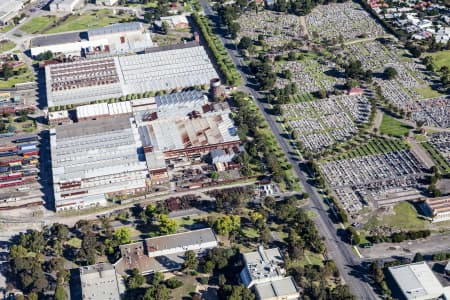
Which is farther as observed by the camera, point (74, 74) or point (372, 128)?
point (74, 74)

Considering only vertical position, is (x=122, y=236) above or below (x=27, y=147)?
below

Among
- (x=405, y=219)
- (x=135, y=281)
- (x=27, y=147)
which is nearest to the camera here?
(x=135, y=281)

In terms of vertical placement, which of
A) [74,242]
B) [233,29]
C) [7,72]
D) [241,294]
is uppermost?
[233,29]

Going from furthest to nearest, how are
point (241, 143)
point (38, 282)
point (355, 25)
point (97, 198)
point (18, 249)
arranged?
point (355, 25)
point (241, 143)
point (97, 198)
point (18, 249)
point (38, 282)

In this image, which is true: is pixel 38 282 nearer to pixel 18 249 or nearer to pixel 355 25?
pixel 18 249

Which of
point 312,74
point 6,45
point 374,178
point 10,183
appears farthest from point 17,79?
point 374,178

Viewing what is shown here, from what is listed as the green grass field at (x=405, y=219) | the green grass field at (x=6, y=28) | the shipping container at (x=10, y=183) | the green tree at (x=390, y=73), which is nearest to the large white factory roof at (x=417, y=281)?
the green grass field at (x=405, y=219)

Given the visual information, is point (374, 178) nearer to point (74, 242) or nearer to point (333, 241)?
point (333, 241)

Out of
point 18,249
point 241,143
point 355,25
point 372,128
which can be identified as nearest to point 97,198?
point 18,249
